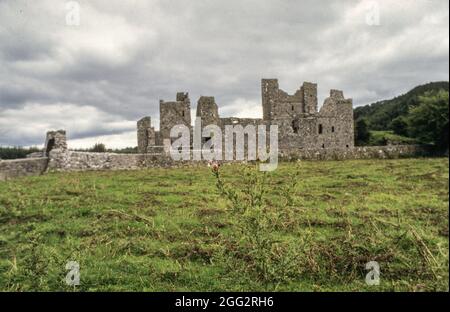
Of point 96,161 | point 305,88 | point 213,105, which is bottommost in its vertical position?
point 96,161

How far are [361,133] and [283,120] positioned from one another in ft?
76.2

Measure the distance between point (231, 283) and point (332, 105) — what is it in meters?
51.2

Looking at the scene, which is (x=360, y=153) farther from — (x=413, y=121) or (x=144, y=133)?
(x=144, y=133)

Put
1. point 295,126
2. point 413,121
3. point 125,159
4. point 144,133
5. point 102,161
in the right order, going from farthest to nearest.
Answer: point 295,126, point 144,133, point 413,121, point 125,159, point 102,161

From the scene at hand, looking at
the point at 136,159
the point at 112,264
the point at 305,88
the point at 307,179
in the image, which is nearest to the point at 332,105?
the point at 305,88

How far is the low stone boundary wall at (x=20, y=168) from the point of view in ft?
65.6

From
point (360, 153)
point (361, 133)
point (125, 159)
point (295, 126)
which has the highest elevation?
point (361, 133)

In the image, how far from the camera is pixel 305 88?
54.0 meters

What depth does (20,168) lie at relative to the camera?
20672 mm

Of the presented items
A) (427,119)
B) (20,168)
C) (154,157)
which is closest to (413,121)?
(427,119)
